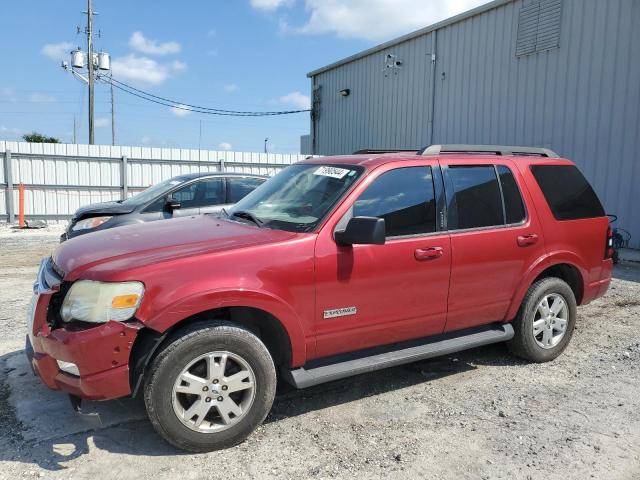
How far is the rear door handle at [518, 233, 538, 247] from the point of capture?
424cm

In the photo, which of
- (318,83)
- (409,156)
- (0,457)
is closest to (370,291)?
(409,156)

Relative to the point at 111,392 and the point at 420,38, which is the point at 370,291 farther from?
the point at 420,38

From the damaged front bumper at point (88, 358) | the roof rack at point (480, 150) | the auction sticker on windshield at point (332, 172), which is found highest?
the roof rack at point (480, 150)

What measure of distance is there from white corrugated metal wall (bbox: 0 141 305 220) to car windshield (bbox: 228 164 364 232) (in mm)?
11638

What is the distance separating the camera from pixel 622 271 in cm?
873

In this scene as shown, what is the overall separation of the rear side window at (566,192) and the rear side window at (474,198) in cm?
58

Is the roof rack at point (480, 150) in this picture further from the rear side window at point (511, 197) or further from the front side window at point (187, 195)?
the front side window at point (187, 195)

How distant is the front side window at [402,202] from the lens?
3643 millimetres

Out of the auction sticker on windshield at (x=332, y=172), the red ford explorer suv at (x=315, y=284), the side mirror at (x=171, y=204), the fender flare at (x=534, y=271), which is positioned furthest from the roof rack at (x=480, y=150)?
the side mirror at (x=171, y=204)

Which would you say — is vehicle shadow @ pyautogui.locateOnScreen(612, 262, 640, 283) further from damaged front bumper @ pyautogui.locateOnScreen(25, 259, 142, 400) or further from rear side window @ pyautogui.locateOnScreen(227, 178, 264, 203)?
damaged front bumper @ pyautogui.locateOnScreen(25, 259, 142, 400)

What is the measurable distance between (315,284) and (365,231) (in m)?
0.46

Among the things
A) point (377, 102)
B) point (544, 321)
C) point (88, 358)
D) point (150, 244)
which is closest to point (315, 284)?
point (150, 244)

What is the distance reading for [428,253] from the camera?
147 inches

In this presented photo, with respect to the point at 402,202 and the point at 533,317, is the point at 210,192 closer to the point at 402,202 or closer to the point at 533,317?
the point at 402,202
